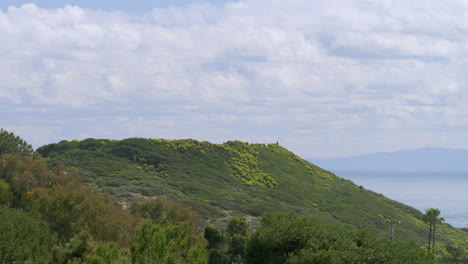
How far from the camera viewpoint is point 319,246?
37.5 meters

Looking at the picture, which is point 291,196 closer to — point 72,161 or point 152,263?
point 72,161

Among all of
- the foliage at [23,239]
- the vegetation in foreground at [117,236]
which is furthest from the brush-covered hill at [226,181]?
the foliage at [23,239]

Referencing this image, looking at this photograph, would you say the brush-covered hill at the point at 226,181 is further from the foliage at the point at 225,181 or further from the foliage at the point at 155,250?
the foliage at the point at 155,250

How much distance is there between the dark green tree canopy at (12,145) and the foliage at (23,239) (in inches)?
1616

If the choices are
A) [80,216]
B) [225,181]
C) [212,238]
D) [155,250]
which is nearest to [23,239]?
[80,216]

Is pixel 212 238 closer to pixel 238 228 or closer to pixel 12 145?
pixel 238 228

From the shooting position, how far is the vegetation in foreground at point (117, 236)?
34438 mm

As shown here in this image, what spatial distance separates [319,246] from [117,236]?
65.7 ft

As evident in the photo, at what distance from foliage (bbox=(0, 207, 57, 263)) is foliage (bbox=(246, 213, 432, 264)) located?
52.9 ft

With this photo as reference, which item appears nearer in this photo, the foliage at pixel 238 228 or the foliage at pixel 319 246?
the foliage at pixel 319 246

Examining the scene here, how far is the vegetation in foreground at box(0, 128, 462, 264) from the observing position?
1356 inches

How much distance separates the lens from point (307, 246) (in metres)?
37.9

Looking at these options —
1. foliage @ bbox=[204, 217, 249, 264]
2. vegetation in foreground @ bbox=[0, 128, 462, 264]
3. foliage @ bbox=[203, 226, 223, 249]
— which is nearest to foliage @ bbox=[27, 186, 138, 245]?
vegetation in foreground @ bbox=[0, 128, 462, 264]

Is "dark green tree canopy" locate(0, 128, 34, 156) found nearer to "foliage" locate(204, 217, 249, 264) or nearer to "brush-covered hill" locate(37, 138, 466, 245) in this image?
"brush-covered hill" locate(37, 138, 466, 245)
